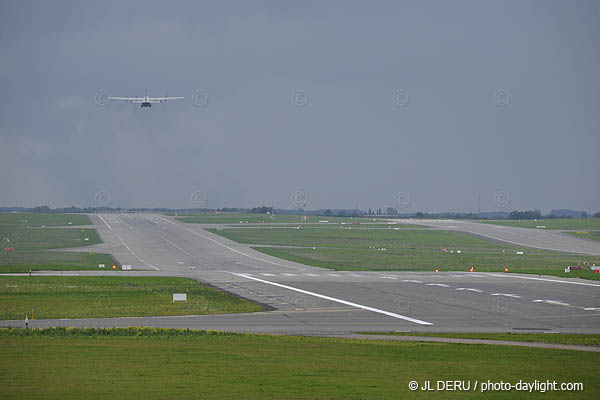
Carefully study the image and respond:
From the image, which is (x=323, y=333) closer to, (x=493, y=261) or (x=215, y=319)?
(x=215, y=319)

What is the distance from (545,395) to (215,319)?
25657 mm

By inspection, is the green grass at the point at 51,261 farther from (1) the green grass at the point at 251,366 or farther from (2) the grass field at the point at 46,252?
(1) the green grass at the point at 251,366

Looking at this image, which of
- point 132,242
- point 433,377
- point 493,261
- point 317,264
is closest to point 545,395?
point 433,377

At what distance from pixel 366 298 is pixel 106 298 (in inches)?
843

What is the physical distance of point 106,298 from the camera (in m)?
55.5

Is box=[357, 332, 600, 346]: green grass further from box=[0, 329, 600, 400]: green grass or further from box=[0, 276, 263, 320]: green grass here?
box=[0, 276, 263, 320]: green grass

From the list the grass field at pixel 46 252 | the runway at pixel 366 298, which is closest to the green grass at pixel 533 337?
the runway at pixel 366 298

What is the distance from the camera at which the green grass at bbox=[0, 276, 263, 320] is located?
157ft

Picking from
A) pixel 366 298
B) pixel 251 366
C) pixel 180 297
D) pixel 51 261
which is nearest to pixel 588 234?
pixel 366 298

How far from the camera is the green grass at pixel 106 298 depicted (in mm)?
48000

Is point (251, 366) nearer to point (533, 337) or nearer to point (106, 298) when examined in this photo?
point (533, 337)

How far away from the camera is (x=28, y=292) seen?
192 ft

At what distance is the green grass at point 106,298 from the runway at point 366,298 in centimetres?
277

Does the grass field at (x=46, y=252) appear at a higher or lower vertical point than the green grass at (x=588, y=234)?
lower
